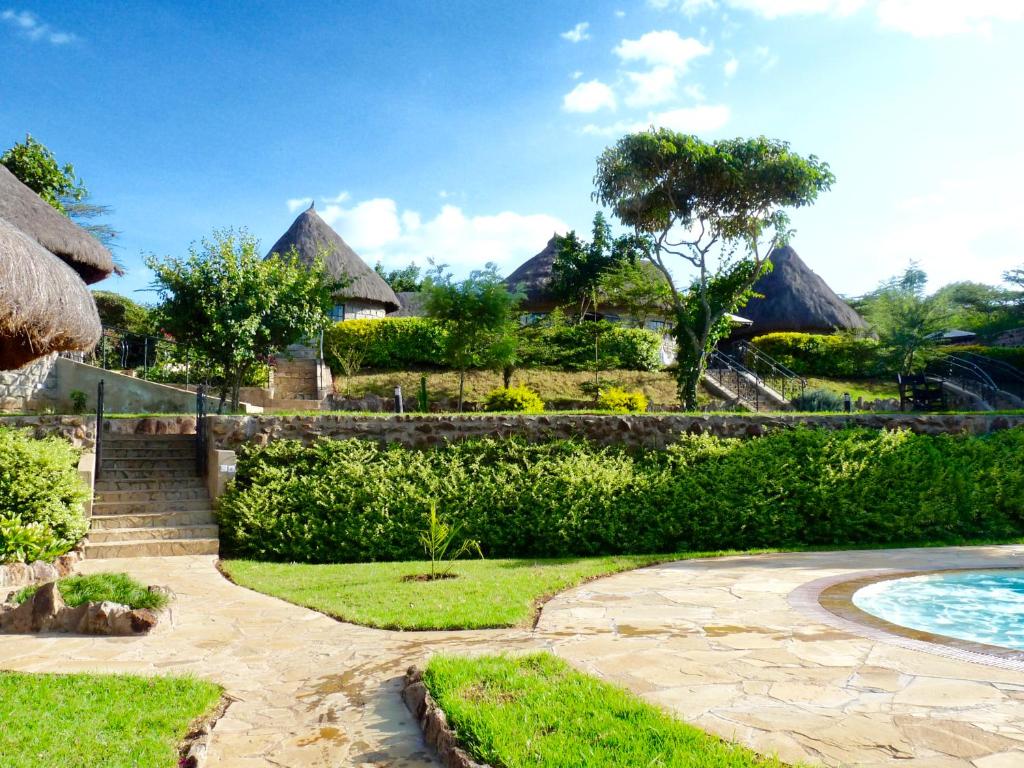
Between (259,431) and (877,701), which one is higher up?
(259,431)

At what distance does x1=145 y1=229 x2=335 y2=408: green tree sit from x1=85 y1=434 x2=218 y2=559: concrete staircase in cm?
256

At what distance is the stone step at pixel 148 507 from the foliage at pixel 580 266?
1957 centimetres

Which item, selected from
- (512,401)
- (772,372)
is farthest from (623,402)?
(772,372)

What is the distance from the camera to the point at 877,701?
3947 mm

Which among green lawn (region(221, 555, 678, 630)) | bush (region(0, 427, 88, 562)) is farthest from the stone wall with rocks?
green lawn (region(221, 555, 678, 630))

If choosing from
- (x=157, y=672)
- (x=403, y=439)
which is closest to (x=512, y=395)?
(x=403, y=439)

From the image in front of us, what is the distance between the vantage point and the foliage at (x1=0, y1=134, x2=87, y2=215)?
1938 centimetres

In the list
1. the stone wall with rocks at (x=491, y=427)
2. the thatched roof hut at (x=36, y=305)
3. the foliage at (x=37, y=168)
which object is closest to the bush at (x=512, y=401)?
the stone wall with rocks at (x=491, y=427)

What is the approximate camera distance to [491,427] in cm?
1138

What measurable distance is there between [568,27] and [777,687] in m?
10.2

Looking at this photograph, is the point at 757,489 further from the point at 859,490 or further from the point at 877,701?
the point at 877,701

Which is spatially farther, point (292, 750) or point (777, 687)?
point (777, 687)

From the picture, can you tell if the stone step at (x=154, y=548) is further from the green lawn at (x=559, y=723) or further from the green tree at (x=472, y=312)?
the green tree at (x=472, y=312)

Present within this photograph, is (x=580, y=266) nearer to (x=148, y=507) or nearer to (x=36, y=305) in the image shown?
(x=148, y=507)
